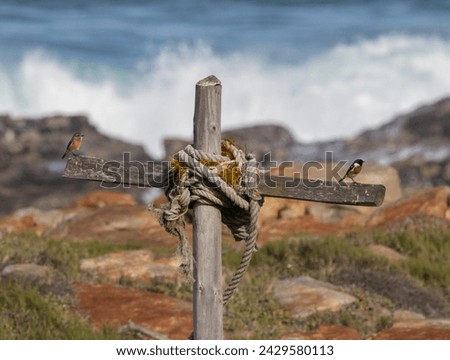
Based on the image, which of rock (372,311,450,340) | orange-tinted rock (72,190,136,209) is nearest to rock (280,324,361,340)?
rock (372,311,450,340)

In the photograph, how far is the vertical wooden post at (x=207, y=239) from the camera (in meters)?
7.19

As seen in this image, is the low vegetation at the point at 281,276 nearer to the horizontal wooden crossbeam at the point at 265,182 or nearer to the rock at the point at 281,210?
the rock at the point at 281,210

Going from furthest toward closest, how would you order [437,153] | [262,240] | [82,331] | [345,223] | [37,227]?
1. [437,153]
2. [37,227]
3. [345,223]
4. [262,240]
5. [82,331]

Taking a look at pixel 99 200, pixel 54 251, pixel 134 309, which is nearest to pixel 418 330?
pixel 134 309

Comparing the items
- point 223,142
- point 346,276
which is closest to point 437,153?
point 346,276

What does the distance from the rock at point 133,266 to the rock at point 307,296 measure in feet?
4.51

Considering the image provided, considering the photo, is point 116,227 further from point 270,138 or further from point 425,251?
point 270,138

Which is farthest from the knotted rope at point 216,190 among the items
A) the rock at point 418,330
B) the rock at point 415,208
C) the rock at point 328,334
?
the rock at point 415,208

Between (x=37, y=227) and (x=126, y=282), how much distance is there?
872cm

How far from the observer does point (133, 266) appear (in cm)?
1447

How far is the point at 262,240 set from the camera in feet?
59.2

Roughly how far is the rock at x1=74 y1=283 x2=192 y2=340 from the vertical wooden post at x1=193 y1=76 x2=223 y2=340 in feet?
13.9

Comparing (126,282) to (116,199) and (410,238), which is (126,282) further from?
(116,199)

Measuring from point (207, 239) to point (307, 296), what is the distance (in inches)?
240
